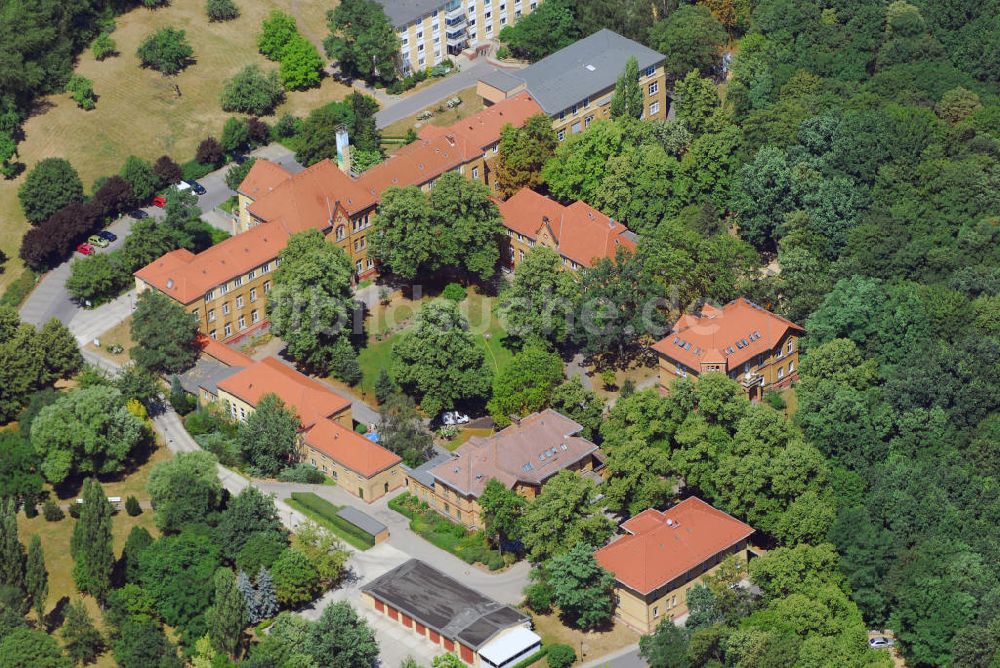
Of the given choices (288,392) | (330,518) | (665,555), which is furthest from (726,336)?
(288,392)

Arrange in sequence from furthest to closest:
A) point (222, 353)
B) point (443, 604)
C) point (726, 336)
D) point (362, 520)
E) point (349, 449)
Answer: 1. point (222, 353)
2. point (726, 336)
3. point (349, 449)
4. point (362, 520)
5. point (443, 604)

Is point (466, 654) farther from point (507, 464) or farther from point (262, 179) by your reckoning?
point (262, 179)

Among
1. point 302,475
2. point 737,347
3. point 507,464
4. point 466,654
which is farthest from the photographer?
point 737,347

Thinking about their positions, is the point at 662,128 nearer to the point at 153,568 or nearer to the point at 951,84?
the point at 951,84

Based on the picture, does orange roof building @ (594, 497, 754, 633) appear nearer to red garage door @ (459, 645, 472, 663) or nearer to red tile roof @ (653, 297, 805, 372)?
red garage door @ (459, 645, 472, 663)

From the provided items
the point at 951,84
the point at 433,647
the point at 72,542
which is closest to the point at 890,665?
the point at 433,647

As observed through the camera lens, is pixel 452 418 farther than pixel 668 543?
Yes
